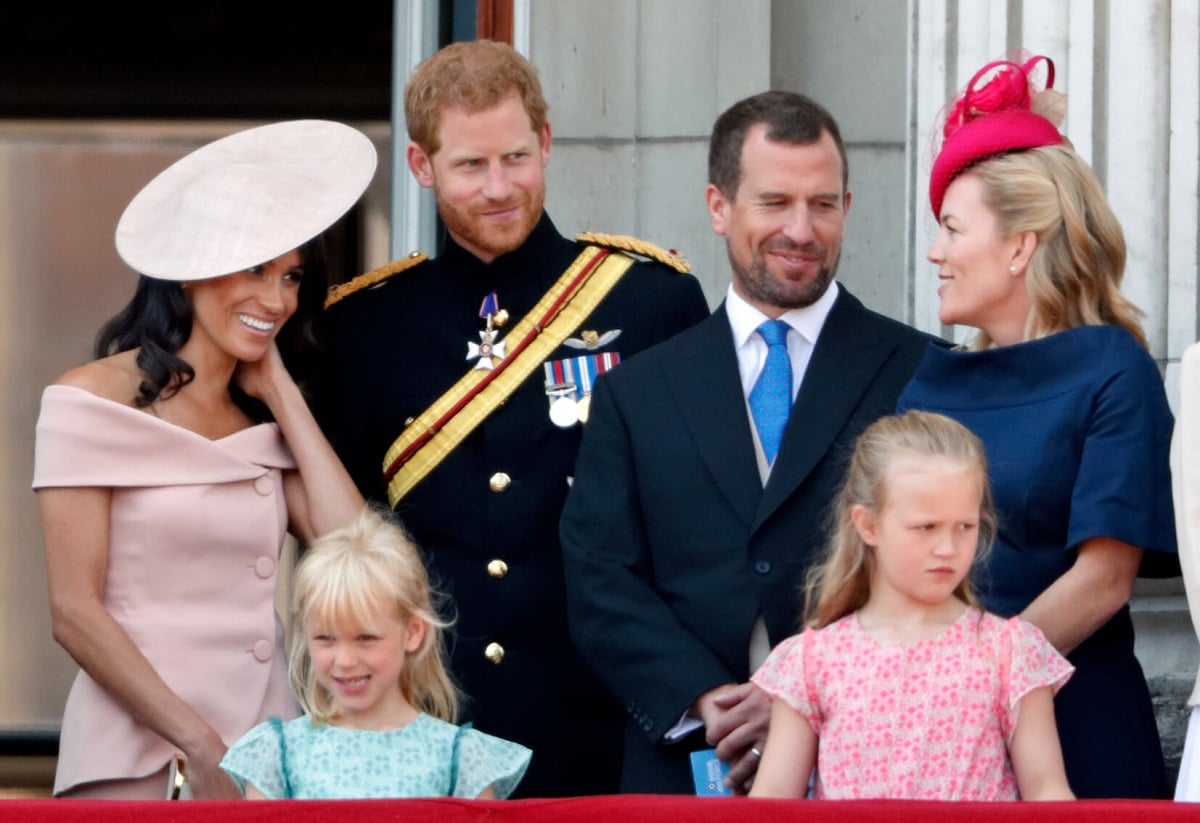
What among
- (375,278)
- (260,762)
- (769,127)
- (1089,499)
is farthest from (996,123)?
(260,762)

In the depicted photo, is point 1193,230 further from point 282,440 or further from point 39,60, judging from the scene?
point 39,60

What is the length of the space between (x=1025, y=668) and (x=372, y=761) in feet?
2.92

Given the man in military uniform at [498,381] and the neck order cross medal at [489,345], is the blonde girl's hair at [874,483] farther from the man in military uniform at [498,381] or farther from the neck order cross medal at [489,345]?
the neck order cross medal at [489,345]

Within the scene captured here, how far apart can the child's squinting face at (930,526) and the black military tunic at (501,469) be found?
94 centimetres

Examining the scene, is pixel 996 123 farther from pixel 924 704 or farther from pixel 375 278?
pixel 375 278

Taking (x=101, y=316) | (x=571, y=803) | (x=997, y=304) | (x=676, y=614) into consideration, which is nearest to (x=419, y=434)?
(x=676, y=614)

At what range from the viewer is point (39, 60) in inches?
265

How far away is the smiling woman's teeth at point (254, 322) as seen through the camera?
12.8 feet

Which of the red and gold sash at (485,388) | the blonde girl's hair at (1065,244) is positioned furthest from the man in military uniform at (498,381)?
the blonde girl's hair at (1065,244)

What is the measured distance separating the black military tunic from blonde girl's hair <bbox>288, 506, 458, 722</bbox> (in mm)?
483

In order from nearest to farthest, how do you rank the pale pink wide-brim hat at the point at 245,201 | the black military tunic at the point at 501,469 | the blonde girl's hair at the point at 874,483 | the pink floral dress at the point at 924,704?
the pink floral dress at the point at 924,704 → the blonde girl's hair at the point at 874,483 → the pale pink wide-brim hat at the point at 245,201 → the black military tunic at the point at 501,469

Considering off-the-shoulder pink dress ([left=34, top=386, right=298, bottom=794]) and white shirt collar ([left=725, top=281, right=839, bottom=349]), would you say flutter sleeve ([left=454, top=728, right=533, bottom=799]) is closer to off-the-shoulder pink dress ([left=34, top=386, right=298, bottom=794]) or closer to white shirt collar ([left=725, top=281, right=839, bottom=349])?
off-the-shoulder pink dress ([left=34, top=386, right=298, bottom=794])

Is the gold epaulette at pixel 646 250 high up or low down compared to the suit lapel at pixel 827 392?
up

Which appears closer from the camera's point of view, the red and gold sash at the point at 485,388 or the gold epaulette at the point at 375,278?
the red and gold sash at the point at 485,388
